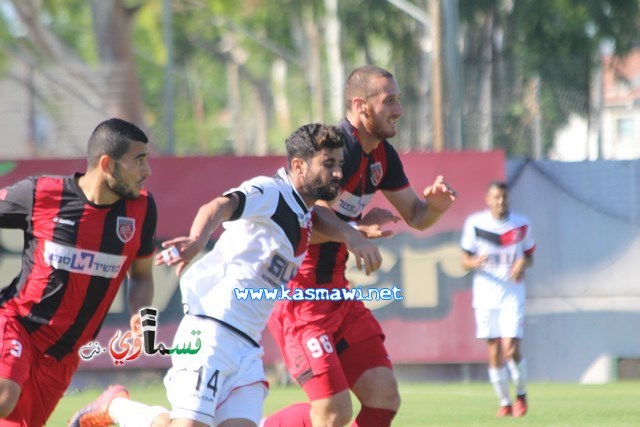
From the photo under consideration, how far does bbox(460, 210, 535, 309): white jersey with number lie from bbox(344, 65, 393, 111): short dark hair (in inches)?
232

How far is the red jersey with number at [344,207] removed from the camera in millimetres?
7770

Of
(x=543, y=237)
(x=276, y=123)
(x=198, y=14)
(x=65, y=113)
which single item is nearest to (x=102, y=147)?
(x=543, y=237)

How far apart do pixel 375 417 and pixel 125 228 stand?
6.32 feet

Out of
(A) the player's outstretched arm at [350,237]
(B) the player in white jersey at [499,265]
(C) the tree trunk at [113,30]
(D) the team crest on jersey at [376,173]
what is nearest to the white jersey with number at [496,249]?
(B) the player in white jersey at [499,265]

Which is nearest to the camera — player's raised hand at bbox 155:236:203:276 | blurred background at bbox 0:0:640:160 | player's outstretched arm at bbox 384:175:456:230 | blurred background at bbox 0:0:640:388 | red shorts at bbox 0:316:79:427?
player's raised hand at bbox 155:236:203:276

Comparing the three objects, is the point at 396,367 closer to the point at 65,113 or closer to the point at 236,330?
the point at 65,113

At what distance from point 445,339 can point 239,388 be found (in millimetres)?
9074

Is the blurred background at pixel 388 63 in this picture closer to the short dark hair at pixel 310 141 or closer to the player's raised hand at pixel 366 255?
the short dark hair at pixel 310 141

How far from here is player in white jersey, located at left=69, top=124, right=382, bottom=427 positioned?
6609 mm

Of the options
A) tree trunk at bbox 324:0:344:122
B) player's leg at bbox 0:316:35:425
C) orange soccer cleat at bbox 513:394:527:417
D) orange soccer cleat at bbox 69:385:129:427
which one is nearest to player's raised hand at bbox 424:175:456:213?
orange soccer cleat at bbox 69:385:129:427

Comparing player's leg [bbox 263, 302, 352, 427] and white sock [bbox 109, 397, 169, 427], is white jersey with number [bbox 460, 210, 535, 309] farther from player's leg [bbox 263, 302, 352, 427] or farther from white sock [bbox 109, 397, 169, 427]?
white sock [bbox 109, 397, 169, 427]

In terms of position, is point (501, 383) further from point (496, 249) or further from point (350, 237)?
point (350, 237)

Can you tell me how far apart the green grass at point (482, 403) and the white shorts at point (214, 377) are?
4804 mm

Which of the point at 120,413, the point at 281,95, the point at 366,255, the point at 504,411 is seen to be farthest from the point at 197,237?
the point at 281,95
